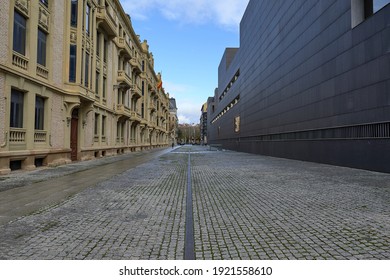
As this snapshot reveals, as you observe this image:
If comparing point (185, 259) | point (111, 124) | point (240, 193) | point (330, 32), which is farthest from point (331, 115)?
point (111, 124)

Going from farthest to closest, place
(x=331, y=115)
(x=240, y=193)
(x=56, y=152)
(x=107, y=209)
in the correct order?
(x=331, y=115), (x=56, y=152), (x=240, y=193), (x=107, y=209)

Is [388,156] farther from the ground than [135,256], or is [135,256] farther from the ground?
[388,156]

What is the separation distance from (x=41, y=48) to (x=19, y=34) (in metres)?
2.16

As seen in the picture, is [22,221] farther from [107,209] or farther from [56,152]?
[56,152]

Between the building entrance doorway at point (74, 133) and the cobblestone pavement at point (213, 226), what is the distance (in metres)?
13.5

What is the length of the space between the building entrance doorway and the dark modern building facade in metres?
17.1

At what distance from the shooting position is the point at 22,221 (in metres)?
5.65

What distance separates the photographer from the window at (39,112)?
16.1 meters

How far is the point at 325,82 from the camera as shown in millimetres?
19984

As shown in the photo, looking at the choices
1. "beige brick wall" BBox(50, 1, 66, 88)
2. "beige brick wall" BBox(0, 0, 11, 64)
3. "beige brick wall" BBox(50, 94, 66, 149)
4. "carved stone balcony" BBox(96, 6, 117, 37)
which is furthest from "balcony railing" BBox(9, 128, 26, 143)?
"carved stone balcony" BBox(96, 6, 117, 37)

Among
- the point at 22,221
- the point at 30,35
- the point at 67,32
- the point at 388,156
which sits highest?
the point at 67,32

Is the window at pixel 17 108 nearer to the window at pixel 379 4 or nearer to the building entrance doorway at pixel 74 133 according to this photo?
the building entrance doorway at pixel 74 133

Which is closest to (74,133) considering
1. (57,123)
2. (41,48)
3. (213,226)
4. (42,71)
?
(57,123)

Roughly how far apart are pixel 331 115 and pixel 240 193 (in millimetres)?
13143
